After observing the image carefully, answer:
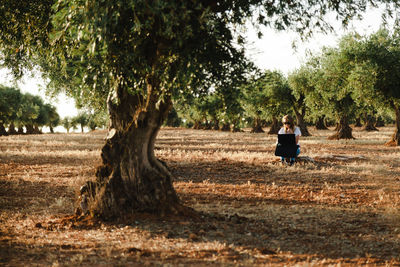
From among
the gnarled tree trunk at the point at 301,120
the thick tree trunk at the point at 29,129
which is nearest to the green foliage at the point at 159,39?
A: the gnarled tree trunk at the point at 301,120

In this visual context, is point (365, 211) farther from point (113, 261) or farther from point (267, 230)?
point (113, 261)

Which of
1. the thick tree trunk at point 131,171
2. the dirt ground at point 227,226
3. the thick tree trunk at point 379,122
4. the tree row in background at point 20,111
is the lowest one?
the dirt ground at point 227,226

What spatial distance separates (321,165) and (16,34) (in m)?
14.2

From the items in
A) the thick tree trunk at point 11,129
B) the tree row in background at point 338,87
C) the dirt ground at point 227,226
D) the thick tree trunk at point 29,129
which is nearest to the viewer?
the dirt ground at point 227,226

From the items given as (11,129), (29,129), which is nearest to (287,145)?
(11,129)

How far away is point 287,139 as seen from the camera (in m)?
15.8

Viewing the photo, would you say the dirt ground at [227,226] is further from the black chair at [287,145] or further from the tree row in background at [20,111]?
the tree row in background at [20,111]

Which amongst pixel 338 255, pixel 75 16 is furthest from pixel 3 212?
pixel 338 255

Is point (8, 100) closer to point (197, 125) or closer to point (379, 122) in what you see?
point (197, 125)

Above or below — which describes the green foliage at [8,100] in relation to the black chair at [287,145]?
above

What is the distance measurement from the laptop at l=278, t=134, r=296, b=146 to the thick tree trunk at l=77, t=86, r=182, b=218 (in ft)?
27.4

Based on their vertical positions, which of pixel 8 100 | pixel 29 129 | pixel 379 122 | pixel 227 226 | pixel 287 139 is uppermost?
pixel 8 100

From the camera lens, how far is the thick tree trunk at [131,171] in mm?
8266

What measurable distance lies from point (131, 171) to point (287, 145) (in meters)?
9.58
